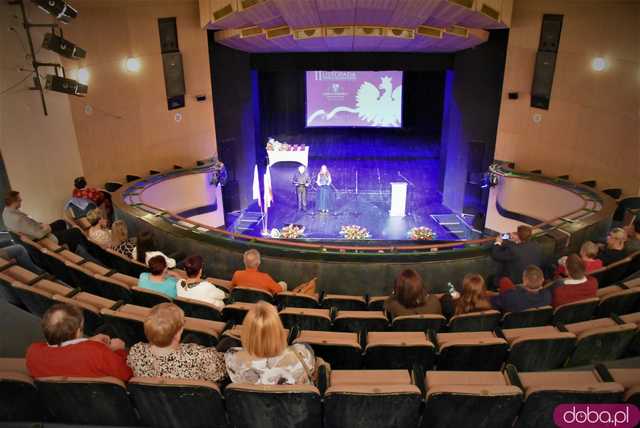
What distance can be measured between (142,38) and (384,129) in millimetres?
8239

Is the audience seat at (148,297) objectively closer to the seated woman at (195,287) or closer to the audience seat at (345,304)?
the seated woman at (195,287)

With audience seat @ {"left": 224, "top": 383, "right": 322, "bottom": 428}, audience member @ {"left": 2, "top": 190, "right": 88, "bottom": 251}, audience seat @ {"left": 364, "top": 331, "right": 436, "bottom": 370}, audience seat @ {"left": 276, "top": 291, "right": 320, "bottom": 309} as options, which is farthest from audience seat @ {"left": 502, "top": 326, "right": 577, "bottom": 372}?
audience member @ {"left": 2, "top": 190, "right": 88, "bottom": 251}

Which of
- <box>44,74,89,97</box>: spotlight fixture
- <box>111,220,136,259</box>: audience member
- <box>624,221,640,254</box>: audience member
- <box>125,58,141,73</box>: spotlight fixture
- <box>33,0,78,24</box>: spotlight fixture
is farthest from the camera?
<box>125,58,141,73</box>: spotlight fixture

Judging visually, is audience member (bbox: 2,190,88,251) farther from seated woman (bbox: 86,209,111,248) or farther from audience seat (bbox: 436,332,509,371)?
audience seat (bbox: 436,332,509,371)

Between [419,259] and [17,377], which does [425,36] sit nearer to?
[419,259]

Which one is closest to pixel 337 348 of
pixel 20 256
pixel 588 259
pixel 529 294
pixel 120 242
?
pixel 529 294

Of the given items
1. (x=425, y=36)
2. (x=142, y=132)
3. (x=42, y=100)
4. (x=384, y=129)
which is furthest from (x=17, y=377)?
(x=384, y=129)

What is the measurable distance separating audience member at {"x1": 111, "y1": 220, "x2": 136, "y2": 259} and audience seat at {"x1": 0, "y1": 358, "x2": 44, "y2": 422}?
2561mm

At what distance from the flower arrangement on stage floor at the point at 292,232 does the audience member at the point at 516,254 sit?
15.9 ft

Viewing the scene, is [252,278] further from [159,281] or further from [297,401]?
[297,401]

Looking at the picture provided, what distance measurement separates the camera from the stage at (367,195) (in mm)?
9617

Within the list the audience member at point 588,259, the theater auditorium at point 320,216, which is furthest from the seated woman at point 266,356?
the audience member at point 588,259

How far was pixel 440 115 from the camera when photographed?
48.3 ft

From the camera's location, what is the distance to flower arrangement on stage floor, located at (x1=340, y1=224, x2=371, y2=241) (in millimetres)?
8727
